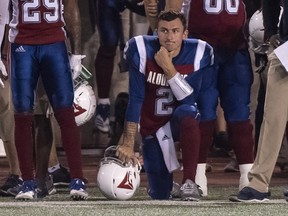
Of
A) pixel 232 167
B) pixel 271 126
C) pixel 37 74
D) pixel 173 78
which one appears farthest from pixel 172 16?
pixel 232 167

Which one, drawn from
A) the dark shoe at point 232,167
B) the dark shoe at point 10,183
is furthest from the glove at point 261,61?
the dark shoe at point 10,183

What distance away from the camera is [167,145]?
7188 mm

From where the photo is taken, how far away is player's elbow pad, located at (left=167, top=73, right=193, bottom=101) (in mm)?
7016

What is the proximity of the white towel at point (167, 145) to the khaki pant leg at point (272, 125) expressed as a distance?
0.67 m

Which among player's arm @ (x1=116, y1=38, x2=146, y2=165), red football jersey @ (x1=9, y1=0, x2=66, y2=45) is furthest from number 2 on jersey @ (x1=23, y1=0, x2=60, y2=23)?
player's arm @ (x1=116, y1=38, x2=146, y2=165)

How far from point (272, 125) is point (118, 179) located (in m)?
1.02

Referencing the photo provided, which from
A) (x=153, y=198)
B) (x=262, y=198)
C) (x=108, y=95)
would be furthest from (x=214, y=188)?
(x=108, y=95)

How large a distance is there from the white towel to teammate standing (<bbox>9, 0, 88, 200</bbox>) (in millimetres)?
489

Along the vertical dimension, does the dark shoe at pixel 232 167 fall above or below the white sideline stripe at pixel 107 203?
below

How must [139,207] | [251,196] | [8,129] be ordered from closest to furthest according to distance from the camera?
[139,207], [251,196], [8,129]

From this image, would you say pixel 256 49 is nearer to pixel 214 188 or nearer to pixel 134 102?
pixel 214 188

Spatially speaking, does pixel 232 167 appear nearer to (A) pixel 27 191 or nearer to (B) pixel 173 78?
(B) pixel 173 78

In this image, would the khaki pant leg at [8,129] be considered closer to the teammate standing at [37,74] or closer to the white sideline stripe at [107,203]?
the teammate standing at [37,74]

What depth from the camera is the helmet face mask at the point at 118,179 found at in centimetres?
707
